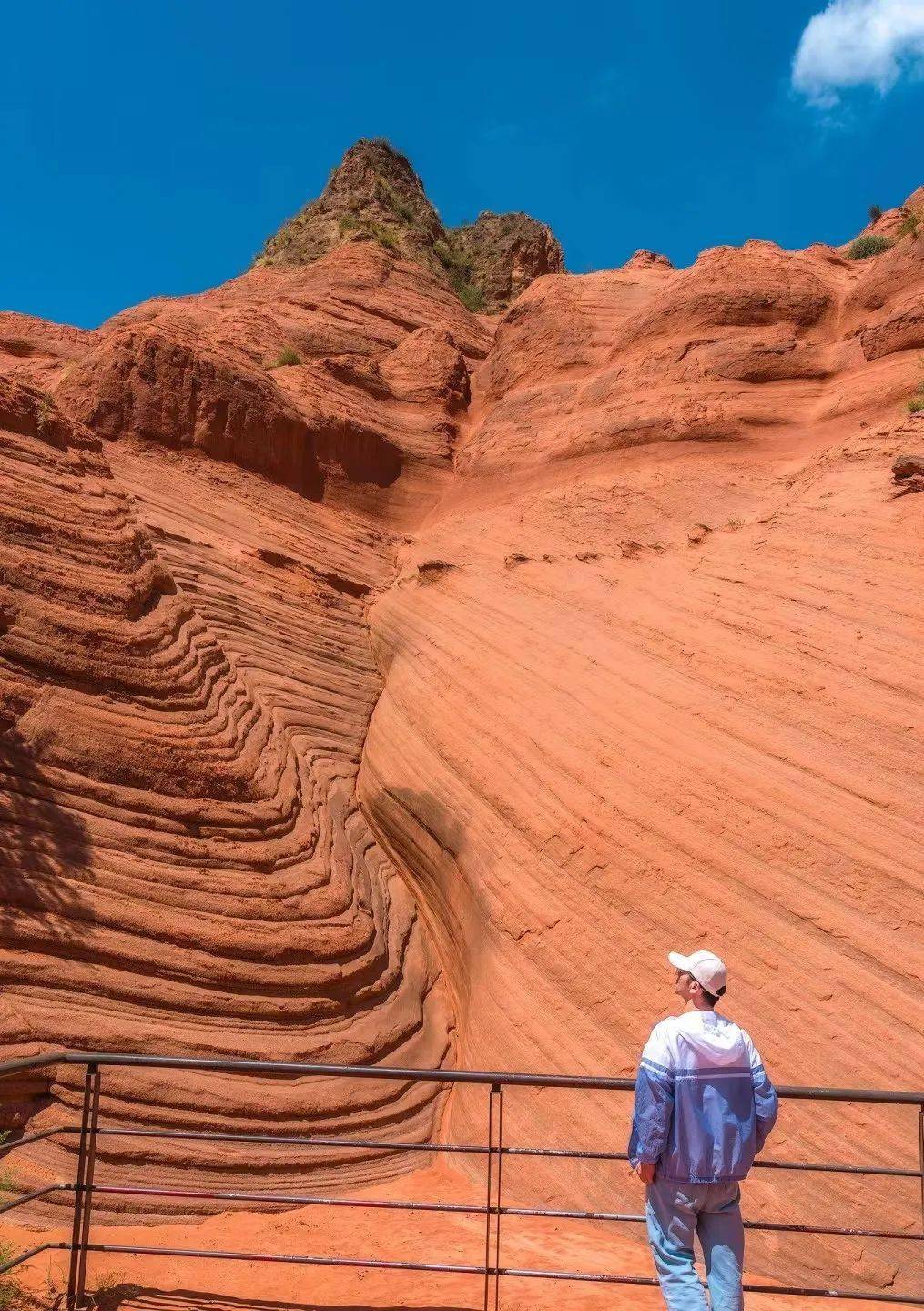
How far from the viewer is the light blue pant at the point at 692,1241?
348 cm

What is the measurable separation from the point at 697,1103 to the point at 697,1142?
0.42 feet

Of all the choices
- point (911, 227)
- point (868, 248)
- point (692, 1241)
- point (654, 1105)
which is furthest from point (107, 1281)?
point (868, 248)

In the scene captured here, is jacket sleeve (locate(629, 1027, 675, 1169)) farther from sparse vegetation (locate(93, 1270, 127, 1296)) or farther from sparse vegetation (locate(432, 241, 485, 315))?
sparse vegetation (locate(432, 241, 485, 315))

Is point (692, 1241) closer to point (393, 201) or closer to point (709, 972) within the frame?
point (709, 972)

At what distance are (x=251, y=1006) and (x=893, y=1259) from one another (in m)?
4.96

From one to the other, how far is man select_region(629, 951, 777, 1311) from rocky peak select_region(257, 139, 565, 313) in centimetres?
2513

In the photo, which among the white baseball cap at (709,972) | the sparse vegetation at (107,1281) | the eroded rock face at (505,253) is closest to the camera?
the white baseball cap at (709,972)

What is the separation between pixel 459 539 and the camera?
15422mm

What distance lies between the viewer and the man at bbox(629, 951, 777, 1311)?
11.4 feet

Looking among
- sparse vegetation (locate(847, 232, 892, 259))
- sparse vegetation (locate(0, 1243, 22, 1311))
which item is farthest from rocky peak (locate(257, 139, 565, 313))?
sparse vegetation (locate(0, 1243, 22, 1311))

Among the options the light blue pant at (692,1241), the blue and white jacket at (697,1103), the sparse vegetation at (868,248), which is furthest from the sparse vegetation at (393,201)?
the light blue pant at (692,1241)

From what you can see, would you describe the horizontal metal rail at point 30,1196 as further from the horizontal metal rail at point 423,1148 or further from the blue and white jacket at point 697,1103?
the blue and white jacket at point 697,1103

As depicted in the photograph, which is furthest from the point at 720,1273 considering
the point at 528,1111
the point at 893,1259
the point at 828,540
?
the point at 828,540

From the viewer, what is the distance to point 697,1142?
3475mm
